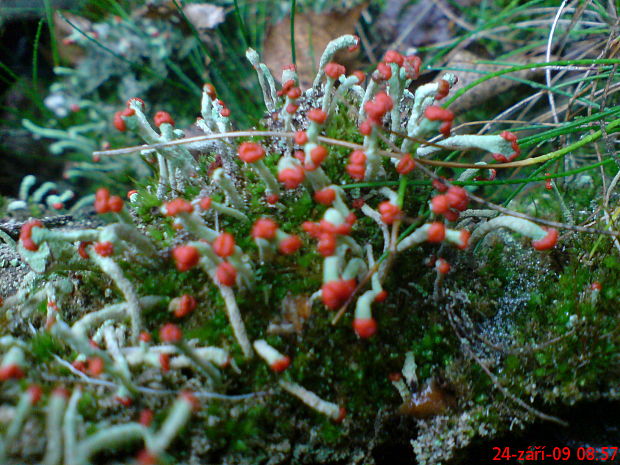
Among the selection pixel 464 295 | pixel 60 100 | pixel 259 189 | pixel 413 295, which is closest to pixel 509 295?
pixel 464 295

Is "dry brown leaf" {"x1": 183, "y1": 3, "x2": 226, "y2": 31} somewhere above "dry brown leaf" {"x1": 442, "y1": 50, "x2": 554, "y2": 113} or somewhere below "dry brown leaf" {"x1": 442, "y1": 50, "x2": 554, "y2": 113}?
above

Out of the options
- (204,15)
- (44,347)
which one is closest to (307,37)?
(204,15)

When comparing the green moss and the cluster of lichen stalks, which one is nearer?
the cluster of lichen stalks

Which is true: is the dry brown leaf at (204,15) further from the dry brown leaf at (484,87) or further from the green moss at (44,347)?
the green moss at (44,347)

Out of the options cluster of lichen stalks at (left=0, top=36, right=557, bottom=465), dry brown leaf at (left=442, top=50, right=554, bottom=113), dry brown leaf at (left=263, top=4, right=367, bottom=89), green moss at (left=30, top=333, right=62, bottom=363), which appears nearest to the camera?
cluster of lichen stalks at (left=0, top=36, right=557, bottom=465)

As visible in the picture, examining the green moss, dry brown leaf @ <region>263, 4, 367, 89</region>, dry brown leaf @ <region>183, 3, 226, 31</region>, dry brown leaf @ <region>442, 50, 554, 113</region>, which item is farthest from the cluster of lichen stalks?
dry brown leaf @ <region>183, 3, 226, 31</region>

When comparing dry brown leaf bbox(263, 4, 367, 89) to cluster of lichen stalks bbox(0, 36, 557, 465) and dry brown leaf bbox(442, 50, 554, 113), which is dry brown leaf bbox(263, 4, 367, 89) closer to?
dry brown leaf bbox(442, 50, 554, 113)

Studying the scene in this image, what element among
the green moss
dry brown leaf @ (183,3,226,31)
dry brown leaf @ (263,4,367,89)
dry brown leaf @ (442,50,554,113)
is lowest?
dry brown leaf @ (442,50,554,113)
